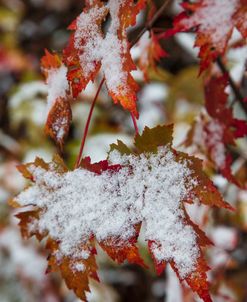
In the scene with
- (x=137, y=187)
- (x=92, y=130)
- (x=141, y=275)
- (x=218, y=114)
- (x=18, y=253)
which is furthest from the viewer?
(x=141, y=275)

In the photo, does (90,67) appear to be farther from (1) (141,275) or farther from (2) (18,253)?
(1) (141,275)

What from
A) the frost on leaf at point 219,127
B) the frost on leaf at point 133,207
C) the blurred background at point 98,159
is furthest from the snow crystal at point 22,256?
the frost on leaf at point 133,207

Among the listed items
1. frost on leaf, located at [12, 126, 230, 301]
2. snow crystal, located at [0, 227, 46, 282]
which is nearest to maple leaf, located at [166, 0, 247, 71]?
frost on leaf, located at [12, 126, 230, 301]

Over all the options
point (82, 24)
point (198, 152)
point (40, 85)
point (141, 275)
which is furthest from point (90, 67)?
point (141, 275)

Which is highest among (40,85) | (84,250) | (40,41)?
(40,41)

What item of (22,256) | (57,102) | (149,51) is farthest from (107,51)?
(22,256)

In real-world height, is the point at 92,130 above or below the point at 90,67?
above

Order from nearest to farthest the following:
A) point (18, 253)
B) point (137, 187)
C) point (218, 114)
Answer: point (137, 187) → point (218, 114) → point (18, 253)
